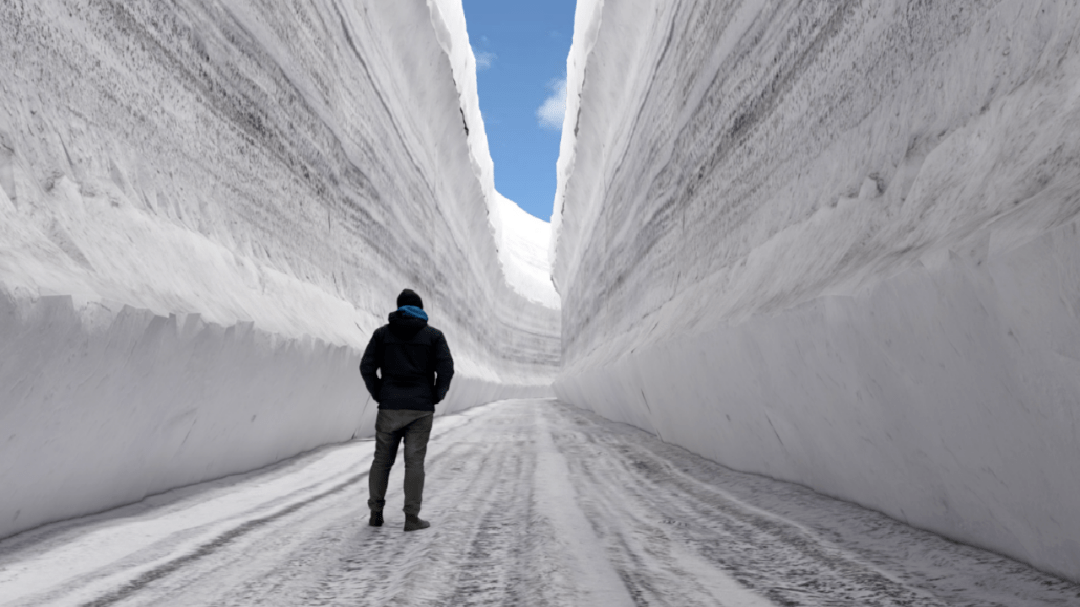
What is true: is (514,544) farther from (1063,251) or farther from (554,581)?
(1063,251)

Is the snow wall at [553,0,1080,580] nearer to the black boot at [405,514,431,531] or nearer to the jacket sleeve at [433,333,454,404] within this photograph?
the jacket sleeve at [433,333,454,404]

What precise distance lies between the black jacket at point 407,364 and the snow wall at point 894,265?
6.31 feet

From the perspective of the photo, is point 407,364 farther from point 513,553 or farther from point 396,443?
point 513,553

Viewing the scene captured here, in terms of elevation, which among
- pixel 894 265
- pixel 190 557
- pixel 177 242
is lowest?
pixel 190 557

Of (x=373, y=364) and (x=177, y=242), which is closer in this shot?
(x=373, y=364)

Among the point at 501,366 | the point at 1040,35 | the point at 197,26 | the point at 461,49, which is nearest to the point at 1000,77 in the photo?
the point at 1040,35

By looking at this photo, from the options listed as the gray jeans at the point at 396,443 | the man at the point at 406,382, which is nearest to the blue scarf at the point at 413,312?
the man at the point at 406,382

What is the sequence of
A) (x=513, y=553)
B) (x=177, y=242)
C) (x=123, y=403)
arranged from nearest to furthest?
(x=513, y=553) → (x=123, y=403) → (x=177, y=242)

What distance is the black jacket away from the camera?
366 centimetres

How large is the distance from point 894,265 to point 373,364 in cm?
252

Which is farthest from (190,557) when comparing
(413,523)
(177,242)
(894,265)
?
(894,265)

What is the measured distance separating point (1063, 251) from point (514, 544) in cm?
224

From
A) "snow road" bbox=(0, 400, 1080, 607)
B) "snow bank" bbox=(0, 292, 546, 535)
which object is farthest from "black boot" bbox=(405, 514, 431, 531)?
"snow bank" bbox=(0, 292, 546, 535)

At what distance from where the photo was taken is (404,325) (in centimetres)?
370
